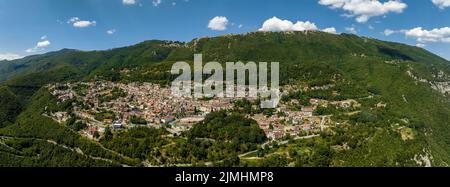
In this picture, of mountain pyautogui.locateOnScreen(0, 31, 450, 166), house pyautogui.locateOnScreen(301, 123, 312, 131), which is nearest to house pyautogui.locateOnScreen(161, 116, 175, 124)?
mountain pyautogui.locateOnScreen(0, 31, 450, 166)

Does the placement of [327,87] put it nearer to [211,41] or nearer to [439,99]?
[439,99]

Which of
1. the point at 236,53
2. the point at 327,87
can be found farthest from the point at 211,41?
the point at 327,87

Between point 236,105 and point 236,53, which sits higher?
point 236,53

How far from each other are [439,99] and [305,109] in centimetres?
3242

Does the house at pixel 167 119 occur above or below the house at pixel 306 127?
above

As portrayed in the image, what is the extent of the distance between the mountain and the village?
3914mm

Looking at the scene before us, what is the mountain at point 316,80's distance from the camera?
39156 millimetres

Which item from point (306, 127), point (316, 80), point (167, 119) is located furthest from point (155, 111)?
point (316, 80)

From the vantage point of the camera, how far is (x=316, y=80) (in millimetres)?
78375

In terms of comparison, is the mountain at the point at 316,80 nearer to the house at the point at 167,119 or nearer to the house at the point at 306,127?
the house at the point at 306,127

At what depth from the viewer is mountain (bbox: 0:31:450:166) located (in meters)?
39.2

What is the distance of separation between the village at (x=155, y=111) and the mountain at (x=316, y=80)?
3.91 m

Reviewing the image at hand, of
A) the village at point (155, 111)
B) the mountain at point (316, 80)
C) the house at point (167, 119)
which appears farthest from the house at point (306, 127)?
the house at point (167, 119)
